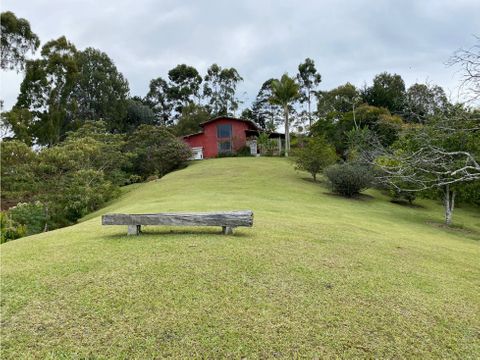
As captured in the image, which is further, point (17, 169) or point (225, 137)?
point (225, 137)

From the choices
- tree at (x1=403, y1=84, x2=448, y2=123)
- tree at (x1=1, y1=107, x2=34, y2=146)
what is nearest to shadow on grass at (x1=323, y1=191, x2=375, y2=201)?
tree at (x1=403, y1=84, x2=448, y2=123)

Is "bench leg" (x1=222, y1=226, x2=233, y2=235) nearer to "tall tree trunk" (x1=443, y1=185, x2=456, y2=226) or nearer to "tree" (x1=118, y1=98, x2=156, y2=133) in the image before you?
"tall tree trunk" (x1=443, y1=185, x2=456, y2=226)

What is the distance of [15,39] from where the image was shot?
1027 inches

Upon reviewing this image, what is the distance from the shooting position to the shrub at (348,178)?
61.8 feet

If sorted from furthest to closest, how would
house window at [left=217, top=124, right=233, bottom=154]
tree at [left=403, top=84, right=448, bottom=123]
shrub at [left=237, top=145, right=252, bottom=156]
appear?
house window at [left=217, top=124, right=233, bottom=154], shrub at [left=237, top=145, right=252, bottom=156], tree at [left=403, top=84, right=448, bottom=123]

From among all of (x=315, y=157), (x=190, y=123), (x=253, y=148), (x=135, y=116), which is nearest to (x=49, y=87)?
(x=135, y=116)

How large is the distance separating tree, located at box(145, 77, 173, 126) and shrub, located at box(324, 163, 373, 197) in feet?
133

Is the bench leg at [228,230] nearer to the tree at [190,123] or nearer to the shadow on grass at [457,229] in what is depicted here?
the shadow on grass at [457,229]

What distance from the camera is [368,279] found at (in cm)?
486

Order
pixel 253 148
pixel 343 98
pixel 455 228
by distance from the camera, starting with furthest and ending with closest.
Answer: pixel 343 98 < pixel 253 148 < pixel 455 228

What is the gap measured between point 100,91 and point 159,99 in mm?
15615

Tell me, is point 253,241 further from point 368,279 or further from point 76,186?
point 76,186

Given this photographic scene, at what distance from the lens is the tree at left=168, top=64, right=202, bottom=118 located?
53906 mm

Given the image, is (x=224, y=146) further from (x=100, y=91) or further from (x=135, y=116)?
(x=100, y=91)
